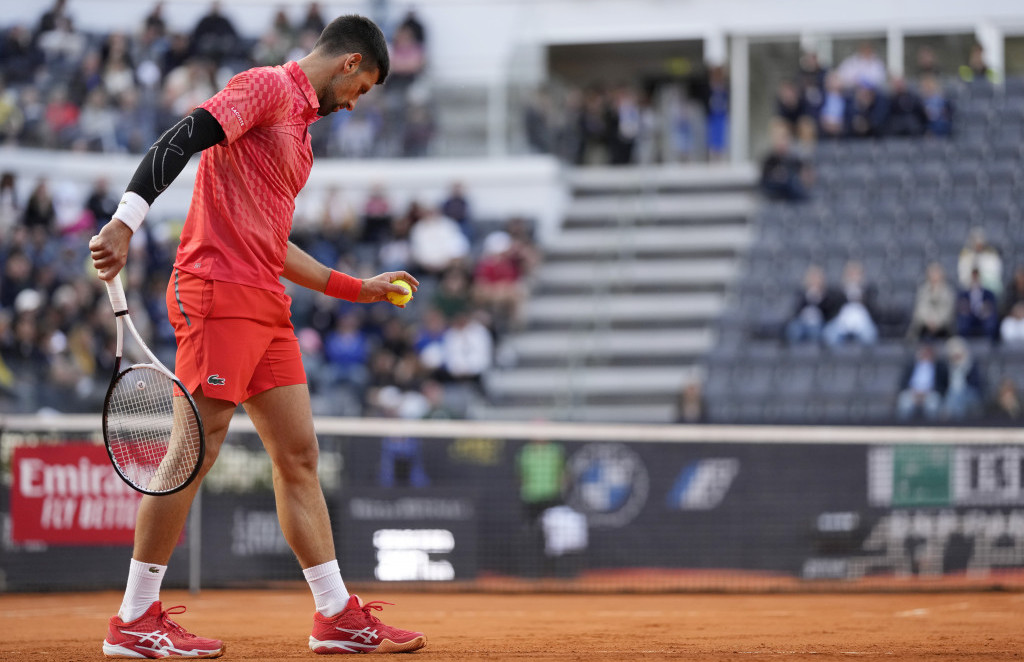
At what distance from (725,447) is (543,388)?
587cm

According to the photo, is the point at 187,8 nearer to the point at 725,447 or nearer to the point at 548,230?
the point at 548,230

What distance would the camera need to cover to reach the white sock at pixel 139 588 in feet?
16.8

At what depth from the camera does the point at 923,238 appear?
56.7 ft

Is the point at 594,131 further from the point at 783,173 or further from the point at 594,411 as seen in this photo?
the point at 594,411

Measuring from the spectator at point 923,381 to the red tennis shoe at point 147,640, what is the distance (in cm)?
1013

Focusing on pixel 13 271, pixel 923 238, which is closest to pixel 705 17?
pixel 923 238

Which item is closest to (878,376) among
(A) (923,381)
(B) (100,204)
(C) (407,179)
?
(A) (923,381)

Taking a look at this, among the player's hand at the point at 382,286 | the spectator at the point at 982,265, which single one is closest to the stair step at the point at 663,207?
the spectator at the point at 982,265

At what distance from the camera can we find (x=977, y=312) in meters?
15.3

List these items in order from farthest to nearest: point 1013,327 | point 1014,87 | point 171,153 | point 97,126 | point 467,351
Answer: point 97,126 < point 1014,87 < point 467,351 < point 1013,327 < point 171,153

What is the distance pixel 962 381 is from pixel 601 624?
26.4ft

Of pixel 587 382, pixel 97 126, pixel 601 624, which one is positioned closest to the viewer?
pixel 601 624

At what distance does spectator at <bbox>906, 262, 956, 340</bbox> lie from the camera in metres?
15.4

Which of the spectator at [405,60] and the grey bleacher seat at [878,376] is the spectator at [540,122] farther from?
the grey bleacher seat at [878,376]
